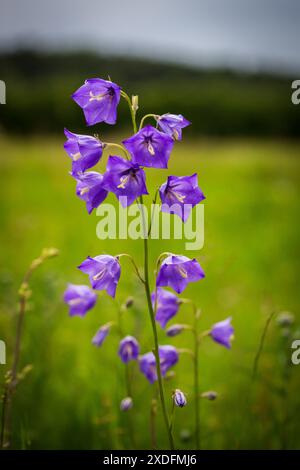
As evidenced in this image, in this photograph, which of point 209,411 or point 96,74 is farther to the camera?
point 96,74

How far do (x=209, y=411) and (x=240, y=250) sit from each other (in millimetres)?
2829

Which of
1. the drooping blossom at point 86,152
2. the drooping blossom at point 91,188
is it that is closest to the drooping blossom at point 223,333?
the drooping blossom at point 91,188

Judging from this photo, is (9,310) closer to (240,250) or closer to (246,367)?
(246,367)

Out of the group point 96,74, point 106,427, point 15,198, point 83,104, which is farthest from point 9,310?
point 96,74

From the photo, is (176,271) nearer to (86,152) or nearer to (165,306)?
(165,306)

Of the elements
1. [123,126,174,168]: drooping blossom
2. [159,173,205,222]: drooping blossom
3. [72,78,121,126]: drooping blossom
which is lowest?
[159,173,205,222]: drooping blossom

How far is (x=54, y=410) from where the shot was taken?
259 centimetres

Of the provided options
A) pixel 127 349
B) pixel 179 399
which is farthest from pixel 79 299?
pixel 179 399

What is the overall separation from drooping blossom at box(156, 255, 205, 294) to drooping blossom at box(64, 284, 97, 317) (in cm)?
48

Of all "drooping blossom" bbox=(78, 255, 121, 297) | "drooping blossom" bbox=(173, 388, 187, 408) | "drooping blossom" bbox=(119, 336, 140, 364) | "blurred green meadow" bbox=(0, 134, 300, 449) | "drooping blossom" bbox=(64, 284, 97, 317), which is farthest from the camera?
"blurred green meadow" bbox=(0, 134, 300, 449)

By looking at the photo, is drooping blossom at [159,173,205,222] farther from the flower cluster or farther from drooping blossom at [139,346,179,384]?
drooping blossom at [139,346,179,384]

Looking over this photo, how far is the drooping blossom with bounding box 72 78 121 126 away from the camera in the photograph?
58.2 inches

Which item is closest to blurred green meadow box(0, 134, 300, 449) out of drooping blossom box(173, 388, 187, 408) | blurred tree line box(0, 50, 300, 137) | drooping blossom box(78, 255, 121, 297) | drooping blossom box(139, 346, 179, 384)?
drooping blossom box(139, 346, 179, 384)
